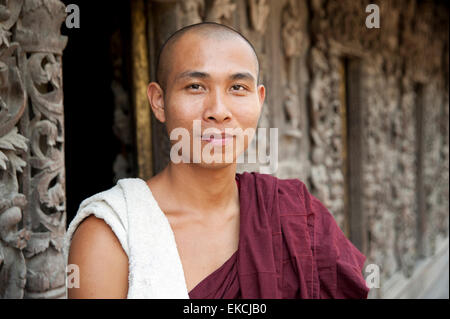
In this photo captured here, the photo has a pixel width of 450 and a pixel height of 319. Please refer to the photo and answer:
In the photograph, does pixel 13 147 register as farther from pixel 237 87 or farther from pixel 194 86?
pixel 237 87

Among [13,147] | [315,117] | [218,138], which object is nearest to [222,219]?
[218,138]

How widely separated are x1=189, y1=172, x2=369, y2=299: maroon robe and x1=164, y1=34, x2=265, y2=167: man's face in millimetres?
312

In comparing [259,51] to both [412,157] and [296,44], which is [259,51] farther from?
[412,157]

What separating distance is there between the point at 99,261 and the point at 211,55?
2.46ft

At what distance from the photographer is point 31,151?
6.70 ft

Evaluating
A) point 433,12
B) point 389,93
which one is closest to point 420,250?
point 389,93

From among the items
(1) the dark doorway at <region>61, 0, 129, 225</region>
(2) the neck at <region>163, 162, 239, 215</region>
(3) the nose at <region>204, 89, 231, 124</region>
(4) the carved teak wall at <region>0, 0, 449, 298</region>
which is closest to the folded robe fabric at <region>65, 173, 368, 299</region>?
(2) the neck at <region>163, 162, 239, 215</region>

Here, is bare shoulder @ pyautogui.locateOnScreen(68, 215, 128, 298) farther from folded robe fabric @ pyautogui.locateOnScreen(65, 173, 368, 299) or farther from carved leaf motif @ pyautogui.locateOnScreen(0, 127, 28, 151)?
carved leaf motif @ pyautogui.locateOnScreen(0, 127, 28, 151)

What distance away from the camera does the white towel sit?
1429mm

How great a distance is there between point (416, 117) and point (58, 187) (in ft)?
23.6

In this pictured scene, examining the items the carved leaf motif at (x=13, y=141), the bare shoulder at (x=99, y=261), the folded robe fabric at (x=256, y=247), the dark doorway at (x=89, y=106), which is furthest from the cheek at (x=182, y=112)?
the dark doorway at (x=89, y=106)

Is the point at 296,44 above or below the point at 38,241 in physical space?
above

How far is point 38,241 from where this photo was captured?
6.59 ft

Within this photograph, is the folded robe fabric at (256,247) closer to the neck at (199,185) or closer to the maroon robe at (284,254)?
the maroon robe at (284,254)
